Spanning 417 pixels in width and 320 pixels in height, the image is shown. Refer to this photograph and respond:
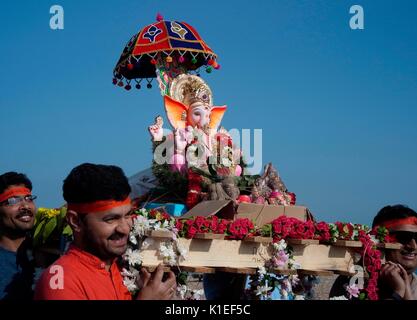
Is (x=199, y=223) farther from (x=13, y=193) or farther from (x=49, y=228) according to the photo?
(x=13, y=193)

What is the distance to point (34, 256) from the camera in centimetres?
324

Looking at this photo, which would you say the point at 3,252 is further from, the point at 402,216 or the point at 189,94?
the point at 189,94

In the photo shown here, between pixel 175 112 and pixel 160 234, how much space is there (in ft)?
18.5

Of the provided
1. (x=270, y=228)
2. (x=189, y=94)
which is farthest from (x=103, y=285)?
(x=189, y=94)

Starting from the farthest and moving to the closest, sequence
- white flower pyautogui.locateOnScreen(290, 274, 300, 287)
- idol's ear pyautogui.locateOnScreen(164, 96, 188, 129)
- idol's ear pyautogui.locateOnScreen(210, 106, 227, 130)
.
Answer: idol's ear pyautogui.locateOnScreen(210, 106, 227, 130) → idol's ear pyautogui.locateOnScreen(164, 96, 188, 129) → white flower pyautogui.locateOnScreen(290, 274, 300, 287)

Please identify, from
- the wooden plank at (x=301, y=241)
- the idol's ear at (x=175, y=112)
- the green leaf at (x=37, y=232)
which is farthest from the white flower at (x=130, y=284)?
the idol's ear at (x=175, y=112)

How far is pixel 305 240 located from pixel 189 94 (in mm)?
5732

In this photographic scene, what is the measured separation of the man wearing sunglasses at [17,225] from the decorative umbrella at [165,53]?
6.30 m

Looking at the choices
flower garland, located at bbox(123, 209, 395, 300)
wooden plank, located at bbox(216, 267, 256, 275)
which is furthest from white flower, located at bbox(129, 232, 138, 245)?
wooden plank, located at bbox(216, 267, 256, 275)

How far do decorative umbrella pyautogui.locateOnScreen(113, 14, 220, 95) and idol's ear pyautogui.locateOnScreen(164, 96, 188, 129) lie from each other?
39 cm

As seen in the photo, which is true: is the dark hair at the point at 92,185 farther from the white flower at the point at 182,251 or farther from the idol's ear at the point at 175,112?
the idol's ear at the point at 175,112

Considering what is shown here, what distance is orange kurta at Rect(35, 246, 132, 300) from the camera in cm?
203

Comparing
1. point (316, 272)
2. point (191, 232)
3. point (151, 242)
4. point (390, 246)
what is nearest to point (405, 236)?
point (390, 246)

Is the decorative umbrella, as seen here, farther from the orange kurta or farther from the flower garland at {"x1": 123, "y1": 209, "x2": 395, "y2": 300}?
the orange kurta
